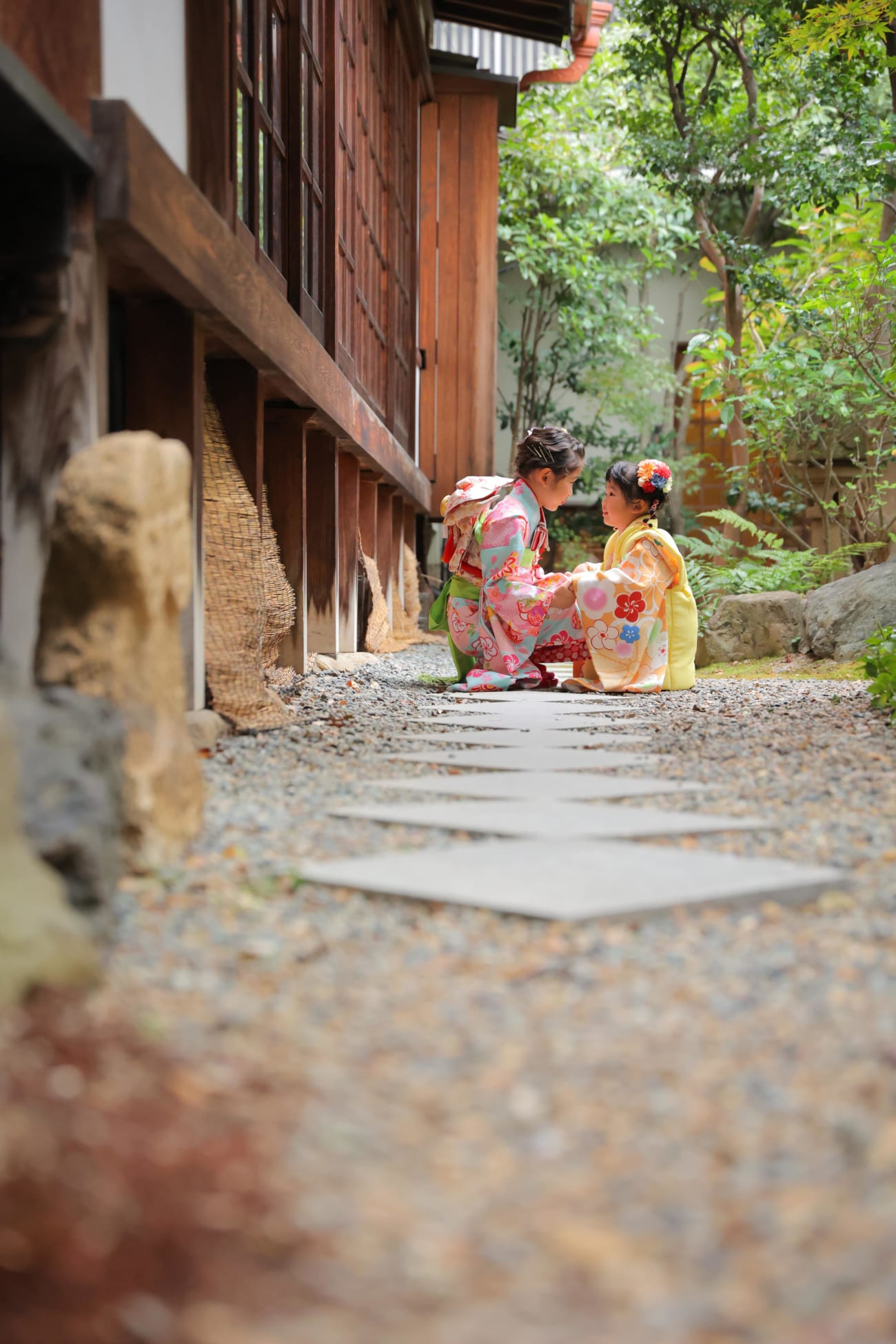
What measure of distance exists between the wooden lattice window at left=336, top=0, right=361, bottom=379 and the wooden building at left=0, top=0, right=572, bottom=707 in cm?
3

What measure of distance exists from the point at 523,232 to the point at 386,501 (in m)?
4.87

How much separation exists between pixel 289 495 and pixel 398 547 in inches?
150

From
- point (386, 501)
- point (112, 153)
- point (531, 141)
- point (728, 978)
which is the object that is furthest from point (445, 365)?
point (728, 978)

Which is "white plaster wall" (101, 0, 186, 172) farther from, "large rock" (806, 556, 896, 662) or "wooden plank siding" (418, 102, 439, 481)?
"wooden plank siding" (418, 102, 439, 481)

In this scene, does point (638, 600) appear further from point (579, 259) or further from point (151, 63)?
point (579, 259)

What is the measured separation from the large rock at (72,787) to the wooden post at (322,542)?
3782 millimetres

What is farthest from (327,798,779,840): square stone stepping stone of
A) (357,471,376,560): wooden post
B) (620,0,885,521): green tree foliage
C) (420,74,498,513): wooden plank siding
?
(420,74,498,513): wooden plank siding

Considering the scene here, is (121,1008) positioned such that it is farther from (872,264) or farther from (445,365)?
(445,365)

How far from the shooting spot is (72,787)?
1.40 meters

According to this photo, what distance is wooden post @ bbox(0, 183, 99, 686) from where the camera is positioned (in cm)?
199

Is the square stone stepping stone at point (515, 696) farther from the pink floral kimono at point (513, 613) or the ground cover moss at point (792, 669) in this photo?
the ground cover moss at point (792, 669)

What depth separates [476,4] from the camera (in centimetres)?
860

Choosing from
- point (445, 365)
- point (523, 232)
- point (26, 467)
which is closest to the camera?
point (26, 467)

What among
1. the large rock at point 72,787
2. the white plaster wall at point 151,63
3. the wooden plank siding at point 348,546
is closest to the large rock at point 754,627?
the wooden plank siding at point 348,546
